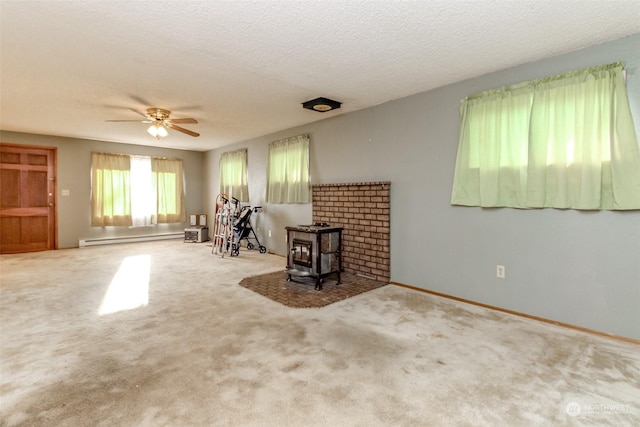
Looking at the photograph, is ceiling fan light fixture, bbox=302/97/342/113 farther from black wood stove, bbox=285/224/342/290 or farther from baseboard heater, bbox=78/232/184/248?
baseboard heater, bbox=78/232/184/248

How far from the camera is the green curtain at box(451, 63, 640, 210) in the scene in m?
2.42

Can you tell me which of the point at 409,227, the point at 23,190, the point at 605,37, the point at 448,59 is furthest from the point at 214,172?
the point at 605,37

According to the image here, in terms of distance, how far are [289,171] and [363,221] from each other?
77.6 inches

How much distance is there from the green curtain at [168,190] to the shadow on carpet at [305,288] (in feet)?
15.7

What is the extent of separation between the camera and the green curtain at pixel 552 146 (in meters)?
2.42

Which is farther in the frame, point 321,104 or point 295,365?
point 321,104

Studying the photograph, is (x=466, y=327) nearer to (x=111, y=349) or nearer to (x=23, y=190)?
(x=111, y=349)

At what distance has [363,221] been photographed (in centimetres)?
441

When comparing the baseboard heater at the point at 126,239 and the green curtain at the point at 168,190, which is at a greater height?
the green curtain at the point at 168,190

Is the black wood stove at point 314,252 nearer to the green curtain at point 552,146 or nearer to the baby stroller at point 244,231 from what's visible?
the green curtain at point 552,146

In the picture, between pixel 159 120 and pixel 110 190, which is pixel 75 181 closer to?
pixel 110 190

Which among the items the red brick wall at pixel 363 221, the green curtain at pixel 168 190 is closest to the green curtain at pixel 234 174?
the green curtain at pixel 168 190

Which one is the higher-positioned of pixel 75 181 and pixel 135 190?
pixel 75 181

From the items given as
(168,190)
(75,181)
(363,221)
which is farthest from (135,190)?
(363,221)
